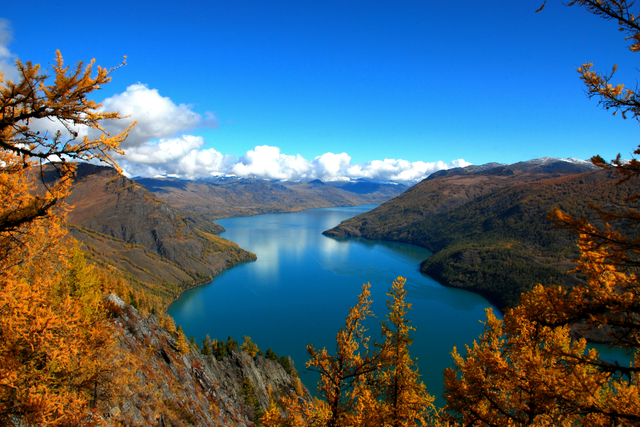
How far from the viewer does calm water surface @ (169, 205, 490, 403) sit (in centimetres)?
7919

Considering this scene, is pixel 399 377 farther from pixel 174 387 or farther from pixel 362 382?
pixel 174 387

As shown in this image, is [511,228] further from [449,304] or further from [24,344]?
[24,344]

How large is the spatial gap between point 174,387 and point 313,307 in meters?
81.4

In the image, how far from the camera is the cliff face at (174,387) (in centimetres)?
1816

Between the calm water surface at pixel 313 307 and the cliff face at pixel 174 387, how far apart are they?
93.7 ft

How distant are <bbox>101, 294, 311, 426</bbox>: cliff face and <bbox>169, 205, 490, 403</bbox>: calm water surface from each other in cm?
2857

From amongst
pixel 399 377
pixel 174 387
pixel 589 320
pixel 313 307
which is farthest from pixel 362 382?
pixel 313 307

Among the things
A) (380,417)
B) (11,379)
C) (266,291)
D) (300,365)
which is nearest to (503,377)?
(380,417)

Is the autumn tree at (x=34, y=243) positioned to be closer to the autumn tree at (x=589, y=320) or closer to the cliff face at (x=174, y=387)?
the cliff face at (x=174, y=387)

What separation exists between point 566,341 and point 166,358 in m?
31.6

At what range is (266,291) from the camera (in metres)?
125

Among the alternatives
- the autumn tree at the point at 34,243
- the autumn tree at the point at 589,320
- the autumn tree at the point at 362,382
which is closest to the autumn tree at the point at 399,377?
the autumn tree at the point at 362,382

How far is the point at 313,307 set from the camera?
104m

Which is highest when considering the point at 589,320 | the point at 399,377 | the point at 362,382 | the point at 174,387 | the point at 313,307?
the point at 589,320
